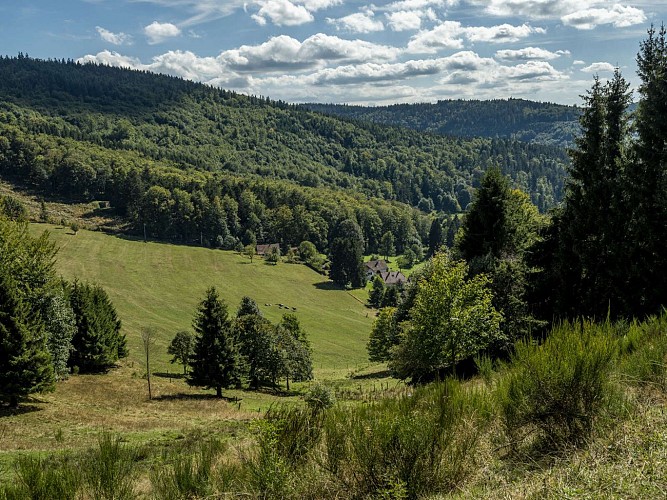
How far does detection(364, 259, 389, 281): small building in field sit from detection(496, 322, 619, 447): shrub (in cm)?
12379

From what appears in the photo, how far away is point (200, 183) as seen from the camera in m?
156

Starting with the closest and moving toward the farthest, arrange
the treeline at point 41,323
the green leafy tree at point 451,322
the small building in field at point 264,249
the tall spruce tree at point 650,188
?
the tall spruce tree at point 650,188 < the green leafy tree at point 451,322 < the treeline at point 41,323 < the small building in field at point 264,249

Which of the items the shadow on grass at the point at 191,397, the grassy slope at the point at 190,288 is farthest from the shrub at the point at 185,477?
the grassy slope at the point at 190,288

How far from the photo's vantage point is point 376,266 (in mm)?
138625

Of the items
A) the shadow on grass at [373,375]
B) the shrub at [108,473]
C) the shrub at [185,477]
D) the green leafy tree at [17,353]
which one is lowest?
the shadow on grass at [373,375]

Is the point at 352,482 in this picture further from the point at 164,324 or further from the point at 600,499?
the point at 164,324

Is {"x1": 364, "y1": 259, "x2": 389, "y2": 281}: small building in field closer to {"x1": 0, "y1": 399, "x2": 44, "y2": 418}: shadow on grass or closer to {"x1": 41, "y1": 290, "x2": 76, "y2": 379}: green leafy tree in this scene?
{"x1": 41, "y1": 290, "x2": 76, "y2": 379}: green leafy tree

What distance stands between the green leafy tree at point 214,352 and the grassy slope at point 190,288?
759 inches

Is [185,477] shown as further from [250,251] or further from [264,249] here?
[264,249]

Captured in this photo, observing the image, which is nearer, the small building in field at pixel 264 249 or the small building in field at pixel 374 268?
the small building in field at pixel 374 268

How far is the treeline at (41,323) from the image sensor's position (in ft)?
85.8

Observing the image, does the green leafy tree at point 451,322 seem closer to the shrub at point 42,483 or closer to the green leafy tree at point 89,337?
the shrub at point 42,483

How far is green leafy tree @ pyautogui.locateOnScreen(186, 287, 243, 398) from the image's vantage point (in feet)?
132

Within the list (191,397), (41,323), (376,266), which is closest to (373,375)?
(191,397)
